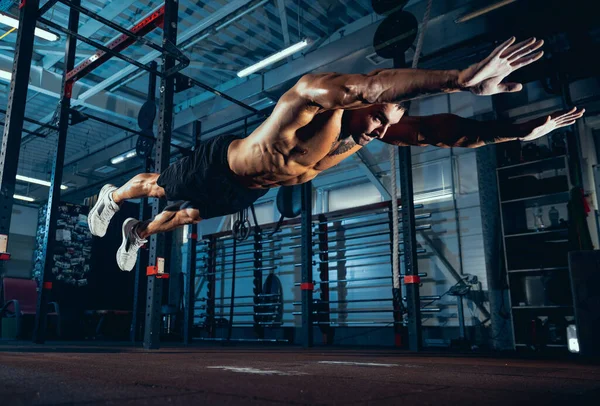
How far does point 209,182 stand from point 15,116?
65.6 inches

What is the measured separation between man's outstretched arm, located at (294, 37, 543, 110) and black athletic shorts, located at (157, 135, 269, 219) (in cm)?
79

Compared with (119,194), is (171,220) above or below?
below

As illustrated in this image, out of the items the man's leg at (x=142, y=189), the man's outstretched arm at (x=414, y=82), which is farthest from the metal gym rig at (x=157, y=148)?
the man's outstretched arm at (x=414, y=82)

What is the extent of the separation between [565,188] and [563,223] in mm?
419

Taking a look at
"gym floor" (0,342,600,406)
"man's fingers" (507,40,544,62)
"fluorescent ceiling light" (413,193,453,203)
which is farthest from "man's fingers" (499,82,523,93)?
"fluorescent ceiling light" (413,193,453,203)

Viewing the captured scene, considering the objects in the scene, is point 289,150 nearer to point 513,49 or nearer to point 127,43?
point 513,49

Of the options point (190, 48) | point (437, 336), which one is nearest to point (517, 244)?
point (437, 336)

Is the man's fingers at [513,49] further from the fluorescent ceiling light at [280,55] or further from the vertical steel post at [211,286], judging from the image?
the vertical steel post at [211,286]

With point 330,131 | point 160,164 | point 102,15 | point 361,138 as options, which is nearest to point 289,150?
point 330,131

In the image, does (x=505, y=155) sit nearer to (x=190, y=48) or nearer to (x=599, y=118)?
(x=599, y=118)

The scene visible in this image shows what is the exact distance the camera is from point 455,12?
538cm

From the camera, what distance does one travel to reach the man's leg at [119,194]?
10.9 ft

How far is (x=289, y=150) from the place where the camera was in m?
2.50

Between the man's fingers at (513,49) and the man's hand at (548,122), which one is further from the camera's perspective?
the man's hand at (548,122)
